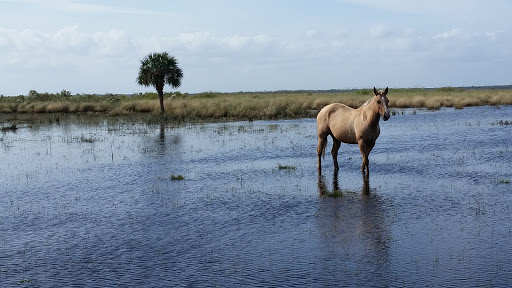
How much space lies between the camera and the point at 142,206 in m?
12.7

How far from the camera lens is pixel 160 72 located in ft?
152

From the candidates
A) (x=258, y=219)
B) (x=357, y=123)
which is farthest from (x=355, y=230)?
(x=357, y=123)

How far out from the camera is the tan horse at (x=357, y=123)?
49.1 feet

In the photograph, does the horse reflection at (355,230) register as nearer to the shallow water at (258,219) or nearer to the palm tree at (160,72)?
the shallow water at (258,219)

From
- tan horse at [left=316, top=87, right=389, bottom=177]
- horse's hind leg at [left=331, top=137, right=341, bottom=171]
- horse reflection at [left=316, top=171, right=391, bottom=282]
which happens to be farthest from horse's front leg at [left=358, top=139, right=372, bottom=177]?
horse reflection at [left=316, top=171, right=391, bottom=282]

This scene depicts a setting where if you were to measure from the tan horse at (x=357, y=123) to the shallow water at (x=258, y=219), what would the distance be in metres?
0.82

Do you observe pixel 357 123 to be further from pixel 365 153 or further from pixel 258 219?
pixel 258 219

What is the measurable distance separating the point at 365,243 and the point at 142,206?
5.50 metres

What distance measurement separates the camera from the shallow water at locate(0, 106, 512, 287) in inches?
315

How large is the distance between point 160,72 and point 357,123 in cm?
3272

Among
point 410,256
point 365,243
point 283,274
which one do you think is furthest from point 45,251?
point 410,256

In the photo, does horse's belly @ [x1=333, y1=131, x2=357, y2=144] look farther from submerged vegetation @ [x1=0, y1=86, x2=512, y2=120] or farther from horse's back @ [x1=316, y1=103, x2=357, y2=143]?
submerged vegetation @ [x1=0, y1=86, x2=512, y2=120]

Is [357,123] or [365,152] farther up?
[357,123]

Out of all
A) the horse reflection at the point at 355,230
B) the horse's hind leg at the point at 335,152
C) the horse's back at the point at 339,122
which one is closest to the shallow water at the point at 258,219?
the horse reflection at the point at 355,230
